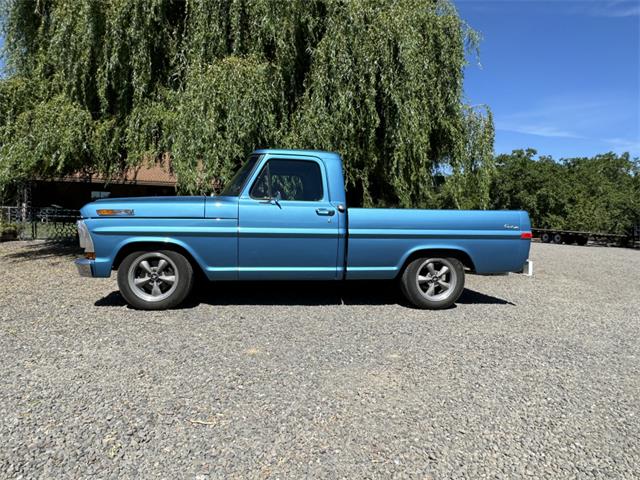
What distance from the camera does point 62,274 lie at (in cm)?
827

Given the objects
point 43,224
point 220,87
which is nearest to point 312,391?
point 220,87

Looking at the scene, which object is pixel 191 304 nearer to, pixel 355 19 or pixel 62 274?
pixel 62 274

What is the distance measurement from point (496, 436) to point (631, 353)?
273cm

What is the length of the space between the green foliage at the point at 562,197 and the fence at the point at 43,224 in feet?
88.6

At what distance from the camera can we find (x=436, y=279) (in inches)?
241

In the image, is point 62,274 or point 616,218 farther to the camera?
point 616,218

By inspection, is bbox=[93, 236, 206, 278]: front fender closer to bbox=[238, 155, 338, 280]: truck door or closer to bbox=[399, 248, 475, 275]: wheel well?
bbox=[238, 155, 338, 280]: truck door

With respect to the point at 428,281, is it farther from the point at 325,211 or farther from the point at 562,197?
the point at 562,197

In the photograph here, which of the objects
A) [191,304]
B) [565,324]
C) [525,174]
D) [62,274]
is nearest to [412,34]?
[565,324]

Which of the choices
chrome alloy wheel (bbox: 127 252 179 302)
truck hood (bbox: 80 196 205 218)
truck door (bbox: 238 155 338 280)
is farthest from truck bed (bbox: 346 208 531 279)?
chrome alloy wheel (bbox: 127 252 179 302)

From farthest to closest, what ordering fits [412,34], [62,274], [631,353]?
1. [412,34]
2. [62,274]
3. [631,353]

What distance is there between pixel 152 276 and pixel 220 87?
408cm

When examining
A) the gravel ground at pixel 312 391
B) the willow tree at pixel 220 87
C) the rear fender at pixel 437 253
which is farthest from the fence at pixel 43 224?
the rear fender at pixel 437 253

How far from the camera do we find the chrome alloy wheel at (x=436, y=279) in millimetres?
6094
